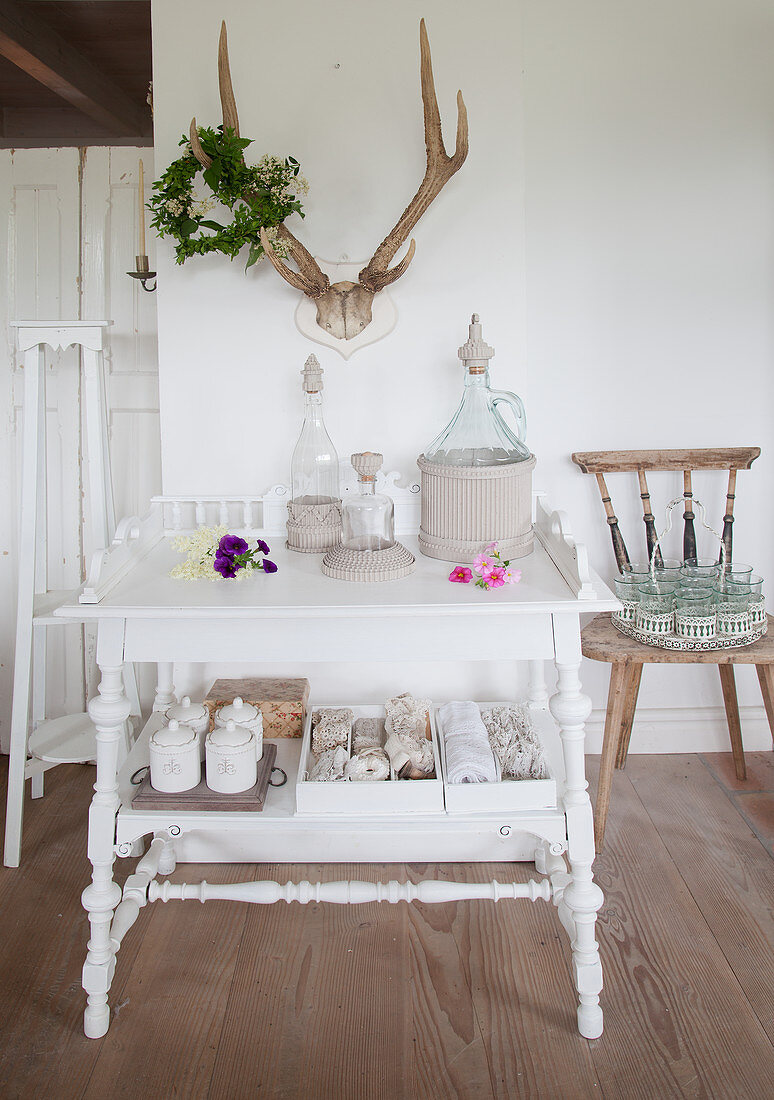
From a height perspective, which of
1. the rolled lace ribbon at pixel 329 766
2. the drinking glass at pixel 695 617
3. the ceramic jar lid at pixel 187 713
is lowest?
the rolled lace ribbon at pixel 329 766

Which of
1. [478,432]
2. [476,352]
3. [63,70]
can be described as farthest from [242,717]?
[63,70]

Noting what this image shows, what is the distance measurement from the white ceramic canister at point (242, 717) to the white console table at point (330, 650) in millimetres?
139

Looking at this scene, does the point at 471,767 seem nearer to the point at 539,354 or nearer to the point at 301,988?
the point at 301,988

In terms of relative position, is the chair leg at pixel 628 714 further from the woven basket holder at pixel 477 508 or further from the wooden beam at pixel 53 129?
the wooden beam at pixel 53 129

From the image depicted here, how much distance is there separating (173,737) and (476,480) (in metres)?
0.83

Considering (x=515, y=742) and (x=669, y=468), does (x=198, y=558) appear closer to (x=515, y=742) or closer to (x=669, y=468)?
(x=515, y=742)

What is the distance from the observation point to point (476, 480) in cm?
195

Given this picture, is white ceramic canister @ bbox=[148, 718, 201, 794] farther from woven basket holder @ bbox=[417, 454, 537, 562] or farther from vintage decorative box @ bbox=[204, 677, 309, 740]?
woven basket holder @ bbox=[417, 454, 537, 562]

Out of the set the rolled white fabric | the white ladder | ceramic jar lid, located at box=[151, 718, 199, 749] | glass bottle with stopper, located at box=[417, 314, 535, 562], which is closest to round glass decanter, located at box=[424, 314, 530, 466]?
glass bottle with stopper, located at box=[417, 314, 535, 562]

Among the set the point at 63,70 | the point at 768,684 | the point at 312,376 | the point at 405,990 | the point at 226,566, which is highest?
the point at 63,70

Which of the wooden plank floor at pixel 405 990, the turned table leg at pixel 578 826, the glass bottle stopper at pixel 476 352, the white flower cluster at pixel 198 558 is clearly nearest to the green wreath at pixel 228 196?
the glass bottle stopper at pixel 476 352

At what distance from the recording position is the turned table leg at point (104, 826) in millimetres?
1752

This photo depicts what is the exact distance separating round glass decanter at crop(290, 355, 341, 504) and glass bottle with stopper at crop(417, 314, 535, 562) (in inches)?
8.7

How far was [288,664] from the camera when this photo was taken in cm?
242
